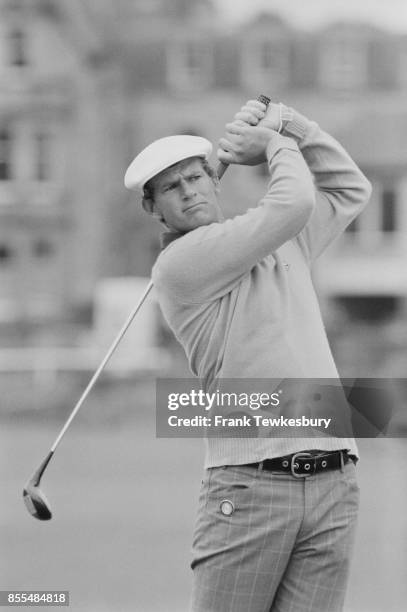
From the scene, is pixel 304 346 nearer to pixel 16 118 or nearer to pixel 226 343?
pixel 226 343

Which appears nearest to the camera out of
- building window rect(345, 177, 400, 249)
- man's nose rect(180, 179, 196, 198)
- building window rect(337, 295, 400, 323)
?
man's nose rect(180, 179, 196, 198)

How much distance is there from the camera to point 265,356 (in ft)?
6.55

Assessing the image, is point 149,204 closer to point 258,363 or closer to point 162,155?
point 162,155

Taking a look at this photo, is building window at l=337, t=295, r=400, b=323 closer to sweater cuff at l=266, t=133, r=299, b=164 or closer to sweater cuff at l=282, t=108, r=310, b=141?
sweater cuff at l=282, t=108, r=310, b=141

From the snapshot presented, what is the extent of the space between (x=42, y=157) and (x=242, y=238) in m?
22.1

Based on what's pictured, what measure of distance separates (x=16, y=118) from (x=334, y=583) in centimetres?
2204

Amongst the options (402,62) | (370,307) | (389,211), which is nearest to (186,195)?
(370,307)

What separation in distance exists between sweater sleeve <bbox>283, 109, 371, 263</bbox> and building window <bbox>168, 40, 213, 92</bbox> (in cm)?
2375

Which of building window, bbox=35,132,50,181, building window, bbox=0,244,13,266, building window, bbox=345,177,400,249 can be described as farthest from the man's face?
building window, bbox=345,177,400,249

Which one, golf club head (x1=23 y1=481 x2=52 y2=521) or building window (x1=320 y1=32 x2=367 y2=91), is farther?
building window (x1=320 y1=32 x2=367 y2=91)

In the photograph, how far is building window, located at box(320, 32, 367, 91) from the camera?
1017 inches

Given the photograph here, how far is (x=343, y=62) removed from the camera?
26.1m

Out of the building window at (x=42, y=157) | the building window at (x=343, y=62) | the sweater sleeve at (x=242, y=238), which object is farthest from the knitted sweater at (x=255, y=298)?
the building window at (x=343, y=62)

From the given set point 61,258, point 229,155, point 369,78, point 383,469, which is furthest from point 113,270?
point 229,155
